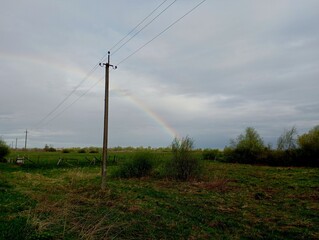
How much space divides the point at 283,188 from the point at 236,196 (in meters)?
4.25

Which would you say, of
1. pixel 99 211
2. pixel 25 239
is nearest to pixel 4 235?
pixel 25 239

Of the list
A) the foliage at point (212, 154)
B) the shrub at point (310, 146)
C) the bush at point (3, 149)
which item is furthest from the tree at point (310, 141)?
the bush at point (3, 149)

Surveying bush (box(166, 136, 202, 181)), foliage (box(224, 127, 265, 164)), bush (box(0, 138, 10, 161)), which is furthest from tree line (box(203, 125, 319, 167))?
bush (box(0, 138, 10, 161))

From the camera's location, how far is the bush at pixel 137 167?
24297 millimetres

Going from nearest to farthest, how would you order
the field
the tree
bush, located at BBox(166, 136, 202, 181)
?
the field → bush, located at BBox(166, 136, 202, 181) → the tree

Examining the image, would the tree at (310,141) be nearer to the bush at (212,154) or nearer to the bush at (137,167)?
the bush at (212,154)

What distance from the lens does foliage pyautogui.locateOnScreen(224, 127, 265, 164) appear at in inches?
1740

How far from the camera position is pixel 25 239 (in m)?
6.66

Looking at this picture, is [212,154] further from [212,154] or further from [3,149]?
[3,149]

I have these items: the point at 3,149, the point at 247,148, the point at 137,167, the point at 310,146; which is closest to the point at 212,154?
the point at 247,148

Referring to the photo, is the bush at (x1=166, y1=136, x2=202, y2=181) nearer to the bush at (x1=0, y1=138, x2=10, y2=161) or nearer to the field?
the field

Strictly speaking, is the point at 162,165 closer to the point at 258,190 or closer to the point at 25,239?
the point at 258,190

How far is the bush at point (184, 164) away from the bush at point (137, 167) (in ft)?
7.98

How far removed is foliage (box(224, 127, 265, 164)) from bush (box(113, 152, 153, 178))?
79.1 feet
